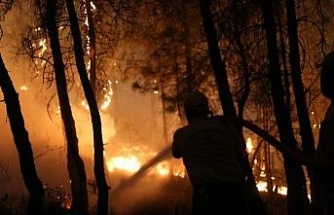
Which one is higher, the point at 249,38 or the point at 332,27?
the point at 332,27

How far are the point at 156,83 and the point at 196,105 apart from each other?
1878 centimetres

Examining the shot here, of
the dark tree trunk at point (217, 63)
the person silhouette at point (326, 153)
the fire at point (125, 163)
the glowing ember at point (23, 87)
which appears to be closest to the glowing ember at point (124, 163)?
the fire at point (125, 163)

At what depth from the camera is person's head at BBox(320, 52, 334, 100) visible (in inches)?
128

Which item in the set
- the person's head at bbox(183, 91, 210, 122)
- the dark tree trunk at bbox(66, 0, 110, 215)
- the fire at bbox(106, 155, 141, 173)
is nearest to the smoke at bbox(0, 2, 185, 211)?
the fire at bbox(106, 155, 141, 173)

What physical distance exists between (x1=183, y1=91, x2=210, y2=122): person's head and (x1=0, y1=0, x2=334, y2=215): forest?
0.26 metres

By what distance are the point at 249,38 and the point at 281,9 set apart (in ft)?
3.91

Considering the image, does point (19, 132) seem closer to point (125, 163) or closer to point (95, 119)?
point (95, 119)

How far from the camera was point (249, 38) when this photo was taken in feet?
37.0

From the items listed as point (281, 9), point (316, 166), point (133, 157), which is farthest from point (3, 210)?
point (133, 157)

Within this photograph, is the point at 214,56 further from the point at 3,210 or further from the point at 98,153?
the point at 3,210

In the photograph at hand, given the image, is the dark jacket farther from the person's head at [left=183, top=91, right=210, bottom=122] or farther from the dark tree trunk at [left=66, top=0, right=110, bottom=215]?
the dark tree trunk at [left=66, top=0, right=110, bottom=215]

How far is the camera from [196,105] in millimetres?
4484

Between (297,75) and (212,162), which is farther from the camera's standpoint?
(297,75)

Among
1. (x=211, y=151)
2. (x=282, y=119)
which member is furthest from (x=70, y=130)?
(x=211, y=151)
